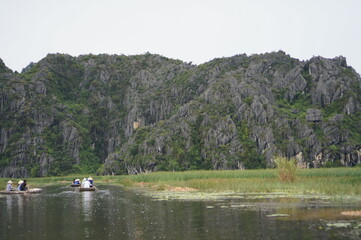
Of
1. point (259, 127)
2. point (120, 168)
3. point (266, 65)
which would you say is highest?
point (266, 65)

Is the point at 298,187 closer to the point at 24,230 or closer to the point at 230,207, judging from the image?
the point at 230,207

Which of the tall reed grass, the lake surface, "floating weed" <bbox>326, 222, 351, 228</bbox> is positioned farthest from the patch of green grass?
"floating weed" <bbox>326, 222, 351, 228</bbox>

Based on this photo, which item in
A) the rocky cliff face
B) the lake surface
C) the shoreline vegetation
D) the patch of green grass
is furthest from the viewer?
the rocky cliff face

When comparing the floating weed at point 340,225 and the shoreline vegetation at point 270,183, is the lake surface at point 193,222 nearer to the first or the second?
the floating weed at point 340,225

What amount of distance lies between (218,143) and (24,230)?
424 feet

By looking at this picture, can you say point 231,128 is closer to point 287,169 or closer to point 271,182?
point 287,169

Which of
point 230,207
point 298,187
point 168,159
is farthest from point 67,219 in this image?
point 168,159

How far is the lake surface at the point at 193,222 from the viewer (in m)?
23.0

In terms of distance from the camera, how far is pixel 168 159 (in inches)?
6053

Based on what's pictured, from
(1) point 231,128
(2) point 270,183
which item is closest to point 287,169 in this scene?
(2) point 270,183

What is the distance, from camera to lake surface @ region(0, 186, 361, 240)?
2300cm

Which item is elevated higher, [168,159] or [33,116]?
[33,116]

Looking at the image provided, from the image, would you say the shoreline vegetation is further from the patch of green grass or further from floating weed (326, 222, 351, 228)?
floating weed (326, 222, 351, 228)

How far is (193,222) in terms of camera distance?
27641 millimetres
